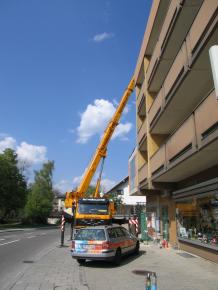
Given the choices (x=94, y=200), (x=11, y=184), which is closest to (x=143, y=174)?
(x=94, y=200)

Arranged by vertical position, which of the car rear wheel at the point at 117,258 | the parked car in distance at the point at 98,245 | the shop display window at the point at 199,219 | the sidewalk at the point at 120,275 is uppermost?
the shop display window at the point at 199,219

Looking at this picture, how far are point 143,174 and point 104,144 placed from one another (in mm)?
7460

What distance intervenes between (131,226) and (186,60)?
16.9 metres

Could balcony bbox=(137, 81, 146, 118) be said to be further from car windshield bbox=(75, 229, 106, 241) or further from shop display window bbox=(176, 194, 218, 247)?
car windshield bbox=(75, 229, 106, 241)

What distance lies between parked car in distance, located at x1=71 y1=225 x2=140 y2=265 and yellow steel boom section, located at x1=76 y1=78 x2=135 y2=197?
14.6m

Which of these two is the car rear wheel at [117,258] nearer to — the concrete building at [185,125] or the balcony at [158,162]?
the concrete building at [185,125]

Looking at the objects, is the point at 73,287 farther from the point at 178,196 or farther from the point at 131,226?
the point at 131,226

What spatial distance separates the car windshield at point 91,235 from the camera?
43.1ft

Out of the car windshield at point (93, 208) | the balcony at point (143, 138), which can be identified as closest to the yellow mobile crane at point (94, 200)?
the car windshield at point (93, 208)

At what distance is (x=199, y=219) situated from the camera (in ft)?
51.7

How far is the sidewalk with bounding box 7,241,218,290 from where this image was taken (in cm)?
938

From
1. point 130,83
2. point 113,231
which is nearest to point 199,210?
point 113,231

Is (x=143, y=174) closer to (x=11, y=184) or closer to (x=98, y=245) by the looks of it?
(x=98, y=245)

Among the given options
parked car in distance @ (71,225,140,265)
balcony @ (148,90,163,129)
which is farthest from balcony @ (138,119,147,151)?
parked car in distance @ (71,225,140,265)
